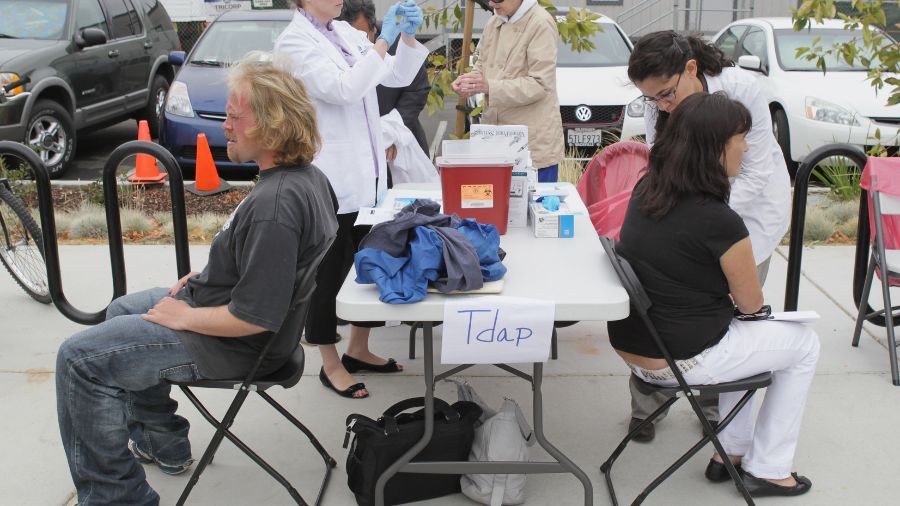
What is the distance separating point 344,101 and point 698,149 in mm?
1488

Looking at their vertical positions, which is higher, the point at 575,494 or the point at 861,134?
the point at 861,134

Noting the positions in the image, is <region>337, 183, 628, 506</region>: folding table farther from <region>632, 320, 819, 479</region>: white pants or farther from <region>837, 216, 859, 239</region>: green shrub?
<region>837, 216, 859, 239</region>: green shrub

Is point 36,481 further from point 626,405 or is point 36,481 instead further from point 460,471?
point 626,405

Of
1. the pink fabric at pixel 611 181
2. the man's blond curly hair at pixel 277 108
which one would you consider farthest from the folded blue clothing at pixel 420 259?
the pink fabric at pixel 611 181

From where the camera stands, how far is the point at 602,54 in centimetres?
959

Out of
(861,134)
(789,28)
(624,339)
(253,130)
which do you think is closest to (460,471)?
(624,339)

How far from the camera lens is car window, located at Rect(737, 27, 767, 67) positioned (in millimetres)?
9469

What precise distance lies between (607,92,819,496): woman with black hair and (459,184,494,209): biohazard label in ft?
1.93

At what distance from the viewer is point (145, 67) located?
10.2 meters

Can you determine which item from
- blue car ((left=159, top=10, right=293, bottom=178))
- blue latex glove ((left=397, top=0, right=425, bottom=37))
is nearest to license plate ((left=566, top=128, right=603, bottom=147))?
blue car ((left=159, top=10, right=293, bottom=178))

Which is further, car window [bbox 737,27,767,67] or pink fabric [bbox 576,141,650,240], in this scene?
car window [bbox 737,27,767,67]

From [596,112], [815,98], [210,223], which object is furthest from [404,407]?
[815,98]

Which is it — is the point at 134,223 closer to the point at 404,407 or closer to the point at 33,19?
the point at 33,19

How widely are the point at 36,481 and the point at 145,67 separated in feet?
25.2
